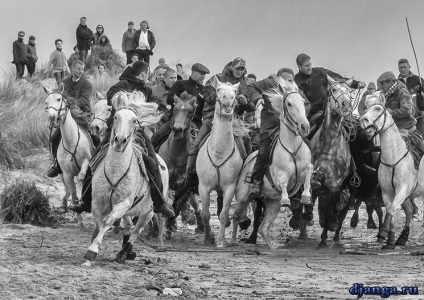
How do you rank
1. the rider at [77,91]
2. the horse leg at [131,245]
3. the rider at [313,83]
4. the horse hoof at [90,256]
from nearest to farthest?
the horse hoof at [90,256]
the horse leg at [131,245]
the rider at [313,83]
the rider at [77,91]

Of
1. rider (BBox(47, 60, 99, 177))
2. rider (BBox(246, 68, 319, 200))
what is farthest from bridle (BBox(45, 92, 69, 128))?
rider (BBox(246, 68, 319, 200))

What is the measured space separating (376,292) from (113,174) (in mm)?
3485

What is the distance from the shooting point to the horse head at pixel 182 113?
1772 centimetres

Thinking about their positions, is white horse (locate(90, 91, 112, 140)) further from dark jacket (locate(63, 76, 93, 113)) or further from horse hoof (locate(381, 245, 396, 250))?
horse hoof (locate(381, 245, 396, 250))

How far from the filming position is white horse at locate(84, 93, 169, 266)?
12523 mm

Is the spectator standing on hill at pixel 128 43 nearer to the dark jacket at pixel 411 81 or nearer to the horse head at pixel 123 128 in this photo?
the dark jacket at pixel 411 81

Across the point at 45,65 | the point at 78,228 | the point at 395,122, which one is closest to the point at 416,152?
the point at 395,122

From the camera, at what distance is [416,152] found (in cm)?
1761

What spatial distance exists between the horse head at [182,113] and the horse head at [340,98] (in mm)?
2332

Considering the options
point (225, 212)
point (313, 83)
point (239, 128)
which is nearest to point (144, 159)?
point (225, 212)

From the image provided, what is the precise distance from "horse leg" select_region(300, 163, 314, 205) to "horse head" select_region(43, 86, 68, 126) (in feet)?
15.8

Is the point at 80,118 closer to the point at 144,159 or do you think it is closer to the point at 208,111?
the point at 208,111

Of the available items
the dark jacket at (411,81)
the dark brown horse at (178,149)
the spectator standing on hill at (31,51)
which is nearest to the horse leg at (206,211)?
the dark brown horse at (178,149)

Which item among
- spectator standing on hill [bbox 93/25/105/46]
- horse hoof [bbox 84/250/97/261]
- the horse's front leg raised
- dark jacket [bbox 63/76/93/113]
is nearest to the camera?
horse hoof [bbox 84/250/97/261]
